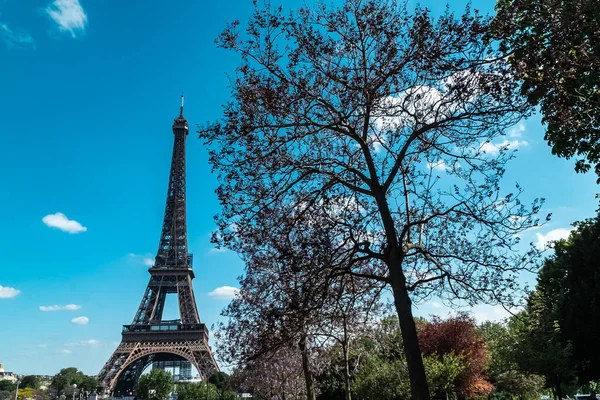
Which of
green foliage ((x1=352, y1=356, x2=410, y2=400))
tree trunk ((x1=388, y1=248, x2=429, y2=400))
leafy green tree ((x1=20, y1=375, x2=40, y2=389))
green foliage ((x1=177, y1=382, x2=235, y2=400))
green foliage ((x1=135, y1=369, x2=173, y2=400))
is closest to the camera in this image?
tree trunk ((x1=388, y1=248, x2=429, y2=400))

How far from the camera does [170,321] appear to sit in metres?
62.0

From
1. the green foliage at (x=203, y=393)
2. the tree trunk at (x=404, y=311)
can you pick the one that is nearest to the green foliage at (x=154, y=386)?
the green foliage at (x=203, y=393)

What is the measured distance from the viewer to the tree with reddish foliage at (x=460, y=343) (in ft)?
95.8

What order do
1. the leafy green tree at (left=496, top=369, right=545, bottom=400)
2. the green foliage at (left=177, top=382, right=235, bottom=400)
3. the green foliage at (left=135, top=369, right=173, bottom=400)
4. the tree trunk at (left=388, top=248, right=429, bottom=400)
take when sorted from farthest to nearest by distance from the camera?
the green foliage at (left=135, top=369, right=173, bottom=400), the green foliage at (left=177, top=382, right=235, bottom=400), the leafy green tree at (left=496, top=369, right=545, bottom=400), the tree trunk at (left=388, top=248, right=429, bottom=400)

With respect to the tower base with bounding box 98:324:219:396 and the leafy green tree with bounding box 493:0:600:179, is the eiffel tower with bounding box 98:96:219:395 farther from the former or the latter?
the leafy green tree with bounding box 493:0:600:179

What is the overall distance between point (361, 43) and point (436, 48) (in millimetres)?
1342

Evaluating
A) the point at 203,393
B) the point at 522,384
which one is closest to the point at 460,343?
the point at 522,384

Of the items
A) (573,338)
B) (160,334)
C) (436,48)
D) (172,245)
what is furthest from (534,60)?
(172,245)

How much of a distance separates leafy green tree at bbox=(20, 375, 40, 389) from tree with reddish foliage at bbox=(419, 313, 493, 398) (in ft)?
379

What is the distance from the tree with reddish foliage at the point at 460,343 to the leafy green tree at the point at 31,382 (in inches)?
4546

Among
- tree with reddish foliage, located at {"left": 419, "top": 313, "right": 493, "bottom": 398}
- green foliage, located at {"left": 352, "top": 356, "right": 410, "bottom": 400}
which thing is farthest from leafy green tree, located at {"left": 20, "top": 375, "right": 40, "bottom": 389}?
green foliage, located at {"left": 352, "top": 356, "right": 410, "bottom": 400}

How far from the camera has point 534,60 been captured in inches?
295

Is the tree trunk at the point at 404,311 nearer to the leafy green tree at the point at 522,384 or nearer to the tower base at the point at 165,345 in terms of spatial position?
the leafy green tree at the point at 522,384

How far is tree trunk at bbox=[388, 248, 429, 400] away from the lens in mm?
6906
